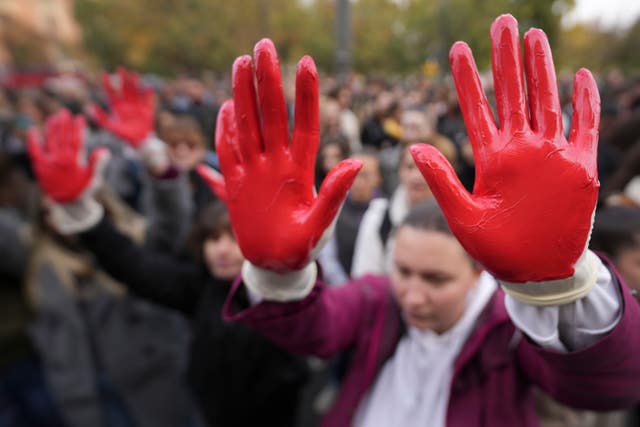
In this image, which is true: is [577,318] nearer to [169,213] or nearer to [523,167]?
[523,167]

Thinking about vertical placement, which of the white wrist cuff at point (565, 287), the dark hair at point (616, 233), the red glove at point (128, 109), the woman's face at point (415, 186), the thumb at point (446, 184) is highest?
the red glove at point (128, 109)

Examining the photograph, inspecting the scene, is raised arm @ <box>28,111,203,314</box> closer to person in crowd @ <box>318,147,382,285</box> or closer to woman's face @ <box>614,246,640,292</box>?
person in crowd @ <box>318,147,382,285</box>

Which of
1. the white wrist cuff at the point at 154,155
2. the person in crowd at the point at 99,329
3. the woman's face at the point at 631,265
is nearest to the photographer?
the woman's face at the point at 631,265

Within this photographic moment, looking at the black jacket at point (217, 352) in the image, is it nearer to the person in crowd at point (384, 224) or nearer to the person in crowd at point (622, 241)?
the person in crowd at point (384, 224)

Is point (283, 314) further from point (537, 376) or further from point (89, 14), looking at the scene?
point (89, 14)

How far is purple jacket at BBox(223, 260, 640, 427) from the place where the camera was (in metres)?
0.83

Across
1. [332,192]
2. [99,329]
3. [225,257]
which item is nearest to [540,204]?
[332,192]

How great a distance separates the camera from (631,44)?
21750 mm

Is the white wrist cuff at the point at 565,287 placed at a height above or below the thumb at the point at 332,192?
below

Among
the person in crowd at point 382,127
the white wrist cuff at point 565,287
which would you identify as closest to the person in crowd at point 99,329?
the white wrist cuff at point 565,287

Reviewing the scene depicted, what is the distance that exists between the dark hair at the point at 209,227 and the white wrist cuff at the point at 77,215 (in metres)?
0.38

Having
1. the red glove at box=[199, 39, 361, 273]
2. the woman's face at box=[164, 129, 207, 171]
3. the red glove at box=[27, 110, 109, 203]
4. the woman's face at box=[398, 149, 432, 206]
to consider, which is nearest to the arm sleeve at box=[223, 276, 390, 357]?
the red glove at box=[199, 39, 361, 273]

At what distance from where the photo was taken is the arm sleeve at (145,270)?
1.82 m

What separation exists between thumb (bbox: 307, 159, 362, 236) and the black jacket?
958 mm
